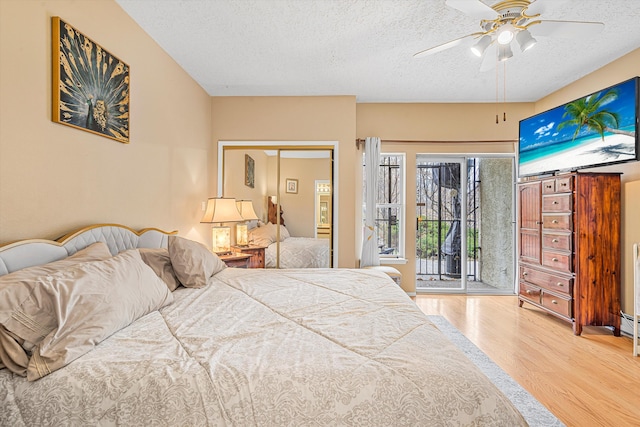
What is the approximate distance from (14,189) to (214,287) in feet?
3.91

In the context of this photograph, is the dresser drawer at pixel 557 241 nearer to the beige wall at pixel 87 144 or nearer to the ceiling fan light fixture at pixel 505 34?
the ceiling fan light fixture at pixel 505 34

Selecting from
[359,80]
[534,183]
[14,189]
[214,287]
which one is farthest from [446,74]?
[14,189]

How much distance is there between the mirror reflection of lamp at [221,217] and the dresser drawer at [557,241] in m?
3.47

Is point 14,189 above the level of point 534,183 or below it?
below

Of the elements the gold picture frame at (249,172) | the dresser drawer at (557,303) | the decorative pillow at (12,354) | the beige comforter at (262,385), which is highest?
the gold picture frame at (249,172)

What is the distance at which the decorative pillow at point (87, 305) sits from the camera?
3.58ft

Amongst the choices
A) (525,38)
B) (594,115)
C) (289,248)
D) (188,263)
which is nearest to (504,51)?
(525,38)

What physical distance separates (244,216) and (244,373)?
9.84 feet

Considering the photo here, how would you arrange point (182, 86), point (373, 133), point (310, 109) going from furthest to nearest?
1. point (373, 133)
2. point (310, 109)
3. point (182, 86)

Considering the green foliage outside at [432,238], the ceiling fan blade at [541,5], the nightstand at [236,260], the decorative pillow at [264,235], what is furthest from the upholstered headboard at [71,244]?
the green foliage outside at [432,238]

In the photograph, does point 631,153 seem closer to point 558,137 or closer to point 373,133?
point 558,137

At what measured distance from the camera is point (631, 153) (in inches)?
110

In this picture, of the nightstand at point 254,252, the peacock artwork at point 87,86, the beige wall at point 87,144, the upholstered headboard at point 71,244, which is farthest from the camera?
the nightstand at point 254,252

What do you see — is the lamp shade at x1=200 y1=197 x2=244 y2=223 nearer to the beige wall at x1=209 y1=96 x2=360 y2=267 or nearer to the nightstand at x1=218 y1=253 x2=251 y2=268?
the nightstand at x1=218 y1=253 x2=251 y2=268
